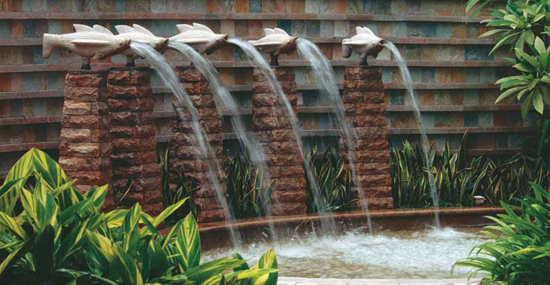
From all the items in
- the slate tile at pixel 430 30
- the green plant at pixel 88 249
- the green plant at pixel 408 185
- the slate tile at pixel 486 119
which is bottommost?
the green plant at pixel 408 185

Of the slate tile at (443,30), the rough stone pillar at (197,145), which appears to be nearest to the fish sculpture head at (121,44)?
the rough stone pillar at (197,145)

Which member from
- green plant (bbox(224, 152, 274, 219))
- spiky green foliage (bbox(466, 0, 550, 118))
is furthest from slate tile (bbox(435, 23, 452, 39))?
green plant (bbox(224, 152, 274, 219))

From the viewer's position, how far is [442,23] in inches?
509

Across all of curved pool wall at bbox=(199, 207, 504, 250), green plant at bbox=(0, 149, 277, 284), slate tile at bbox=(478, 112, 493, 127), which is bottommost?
curved pool wall at bbox=(199, 207, 504, 250)

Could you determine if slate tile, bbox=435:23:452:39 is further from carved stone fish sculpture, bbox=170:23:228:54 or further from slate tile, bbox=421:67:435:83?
carved stone fish sculpture, bbox=170:23:228:54

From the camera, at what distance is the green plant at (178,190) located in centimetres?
1011

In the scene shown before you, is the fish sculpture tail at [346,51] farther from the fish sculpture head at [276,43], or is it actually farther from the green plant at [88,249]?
the green plant at [88,249]

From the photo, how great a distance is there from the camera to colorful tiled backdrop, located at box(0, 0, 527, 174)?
10.1 m

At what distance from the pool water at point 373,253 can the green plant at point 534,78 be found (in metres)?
1.92

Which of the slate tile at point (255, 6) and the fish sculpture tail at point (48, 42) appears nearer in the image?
the fish sculpture tail at point (48, 42)

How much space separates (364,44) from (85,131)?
3689mm

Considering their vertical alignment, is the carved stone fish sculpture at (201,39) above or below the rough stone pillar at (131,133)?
above

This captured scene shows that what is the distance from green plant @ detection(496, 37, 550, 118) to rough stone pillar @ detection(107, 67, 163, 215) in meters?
4.69

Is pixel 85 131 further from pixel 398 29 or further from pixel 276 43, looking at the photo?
pixel 398 29
